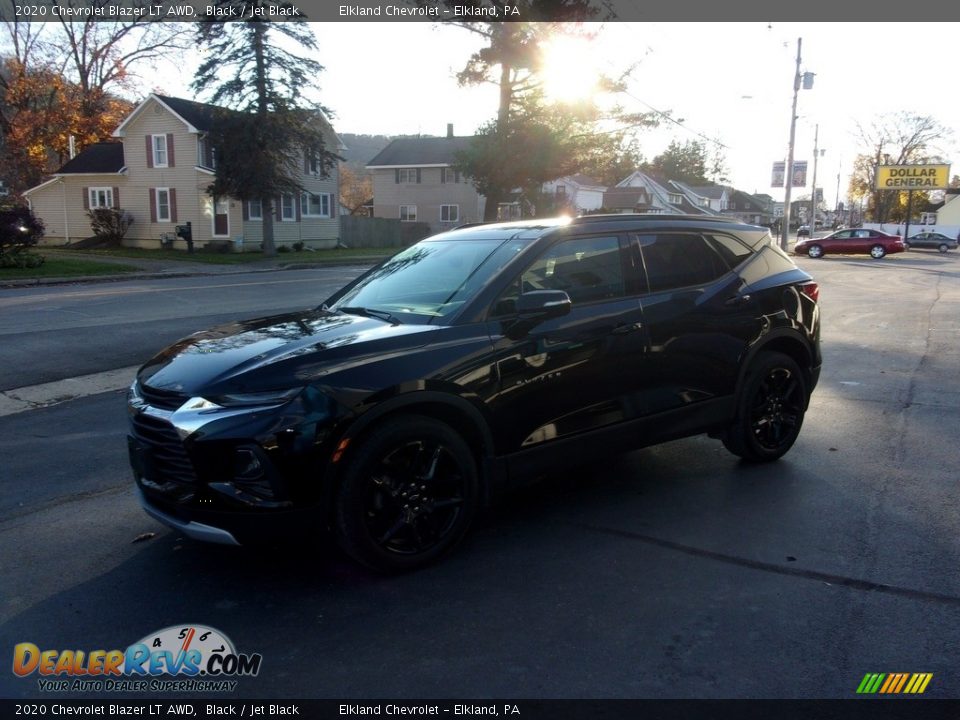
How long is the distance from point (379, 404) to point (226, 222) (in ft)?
120

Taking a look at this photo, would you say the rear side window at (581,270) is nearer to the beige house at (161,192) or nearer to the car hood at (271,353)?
the car hood at (271,353)

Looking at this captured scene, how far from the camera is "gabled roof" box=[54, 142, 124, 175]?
40.6 meters

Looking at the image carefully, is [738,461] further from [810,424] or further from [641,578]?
[641,578]

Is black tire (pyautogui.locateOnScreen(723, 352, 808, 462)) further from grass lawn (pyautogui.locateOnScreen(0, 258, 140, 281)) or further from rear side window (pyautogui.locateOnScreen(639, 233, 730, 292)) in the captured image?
grass lawn (pyautogui.locateOnScreen(0, 258, 140, 281))

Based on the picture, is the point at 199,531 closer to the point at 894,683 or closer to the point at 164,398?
the point at 164,398

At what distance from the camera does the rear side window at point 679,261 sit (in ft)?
17.1

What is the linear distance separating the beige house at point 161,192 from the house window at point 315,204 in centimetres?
8

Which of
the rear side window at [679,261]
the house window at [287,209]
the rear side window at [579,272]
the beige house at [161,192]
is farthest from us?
the house window at [287,209]

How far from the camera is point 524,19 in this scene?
3297cm

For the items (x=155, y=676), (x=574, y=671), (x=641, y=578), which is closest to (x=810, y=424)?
(x=641, y=578)

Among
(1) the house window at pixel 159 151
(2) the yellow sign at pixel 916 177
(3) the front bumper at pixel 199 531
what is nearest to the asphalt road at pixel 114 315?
(3) the front bumper at pixel 199 531

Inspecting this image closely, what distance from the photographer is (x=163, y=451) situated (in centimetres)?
380

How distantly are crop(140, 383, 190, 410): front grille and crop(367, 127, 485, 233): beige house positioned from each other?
51.1 meters

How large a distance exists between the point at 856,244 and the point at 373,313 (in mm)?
44343
